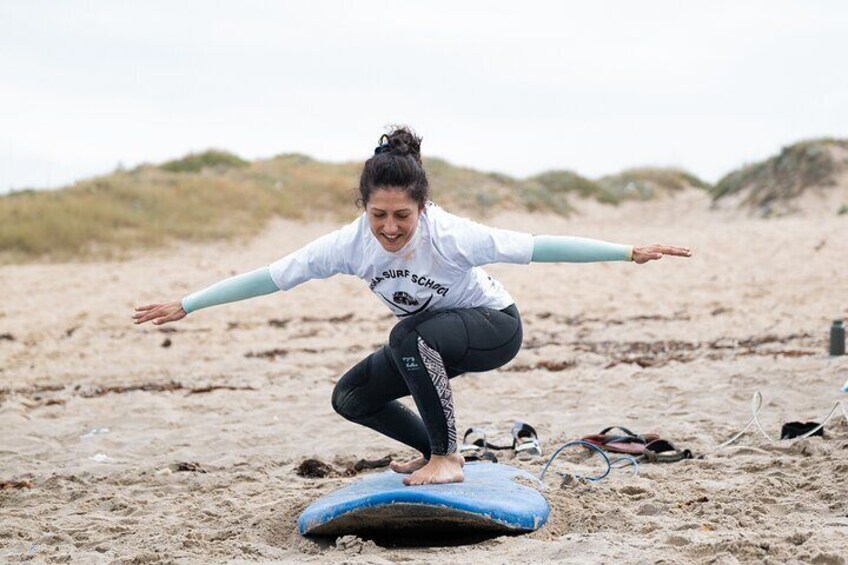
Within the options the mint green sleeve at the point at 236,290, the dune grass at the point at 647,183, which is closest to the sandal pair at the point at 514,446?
the mint green sleeve at the point at 236,290

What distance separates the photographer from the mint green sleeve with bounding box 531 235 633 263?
13.6 ft

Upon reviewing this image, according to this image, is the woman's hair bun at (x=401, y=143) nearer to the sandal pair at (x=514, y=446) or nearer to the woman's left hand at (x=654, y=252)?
the woman's left hand at (x=654, y=252)

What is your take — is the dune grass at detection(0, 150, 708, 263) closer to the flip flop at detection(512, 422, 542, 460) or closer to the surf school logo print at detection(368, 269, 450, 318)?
the flip flop at detection(512, 422, 542, 460)

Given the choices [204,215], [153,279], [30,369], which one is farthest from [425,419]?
[204,215]

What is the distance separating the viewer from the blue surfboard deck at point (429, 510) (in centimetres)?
386

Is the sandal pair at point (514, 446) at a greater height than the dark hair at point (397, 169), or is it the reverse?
the dark hair at point (397, 169)

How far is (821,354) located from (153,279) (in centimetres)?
934

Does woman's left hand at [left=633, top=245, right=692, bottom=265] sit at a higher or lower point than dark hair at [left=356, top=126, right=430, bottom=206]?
lower

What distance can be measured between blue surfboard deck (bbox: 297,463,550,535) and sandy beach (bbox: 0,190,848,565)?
0.26 ft

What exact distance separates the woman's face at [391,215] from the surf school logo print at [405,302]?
0.83ft

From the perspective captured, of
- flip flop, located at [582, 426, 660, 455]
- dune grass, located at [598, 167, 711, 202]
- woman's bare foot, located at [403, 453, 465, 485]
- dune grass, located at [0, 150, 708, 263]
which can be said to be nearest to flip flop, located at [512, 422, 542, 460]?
flip flop, located at [582, 426, 660, 455]

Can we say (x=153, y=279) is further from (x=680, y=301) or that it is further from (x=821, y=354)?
(x=821, y=354)

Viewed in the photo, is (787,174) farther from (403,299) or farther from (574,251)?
(403,299)

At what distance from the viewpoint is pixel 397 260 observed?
421 centimetres
